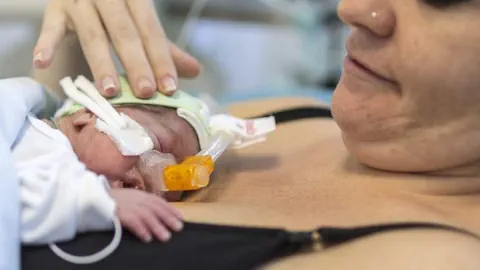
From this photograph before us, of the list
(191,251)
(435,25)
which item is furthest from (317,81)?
(191,251)

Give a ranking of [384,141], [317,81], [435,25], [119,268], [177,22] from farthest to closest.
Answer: [317,81] < [177,22] < [384,141] < [435,25] < [119,268]

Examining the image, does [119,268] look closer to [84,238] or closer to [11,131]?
[84,238]

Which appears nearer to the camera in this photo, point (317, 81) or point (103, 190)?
point (103, 190)

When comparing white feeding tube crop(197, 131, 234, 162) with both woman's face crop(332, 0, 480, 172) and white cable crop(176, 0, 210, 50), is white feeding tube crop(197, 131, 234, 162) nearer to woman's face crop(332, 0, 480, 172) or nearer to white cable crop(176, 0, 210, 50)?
woman's face crop(332, 0, 480, 172)

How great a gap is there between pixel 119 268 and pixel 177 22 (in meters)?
1.40

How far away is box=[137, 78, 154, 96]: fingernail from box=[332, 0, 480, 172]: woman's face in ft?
0.82

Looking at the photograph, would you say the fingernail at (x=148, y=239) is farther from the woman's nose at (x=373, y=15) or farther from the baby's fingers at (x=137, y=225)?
the woman's nose at (x=373, y=15)

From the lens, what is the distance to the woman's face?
2.63ft

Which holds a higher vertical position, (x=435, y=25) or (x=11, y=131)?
(x=435, y=25)

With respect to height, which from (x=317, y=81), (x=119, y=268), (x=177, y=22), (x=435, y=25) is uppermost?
(x=435, y=25)

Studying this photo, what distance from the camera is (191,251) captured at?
27.7 inches

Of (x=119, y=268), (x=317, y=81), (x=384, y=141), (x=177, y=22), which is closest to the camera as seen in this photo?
(x=119, y=268)

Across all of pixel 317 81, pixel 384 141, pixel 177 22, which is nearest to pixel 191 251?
pixel 384 141

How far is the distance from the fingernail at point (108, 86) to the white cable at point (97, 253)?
28 centimetres
